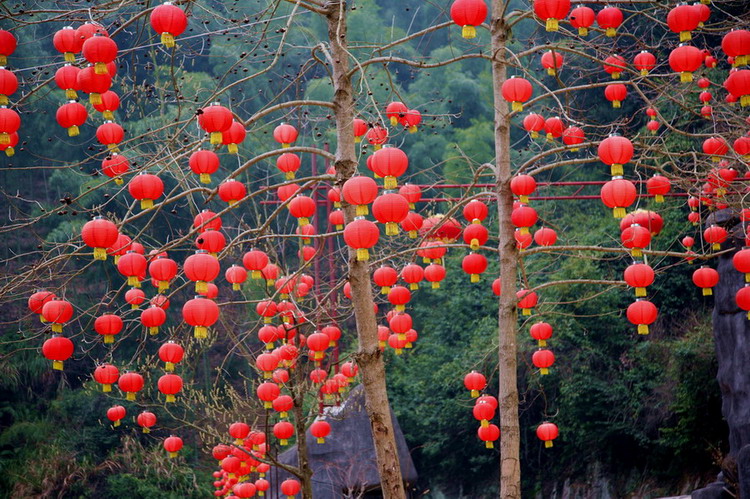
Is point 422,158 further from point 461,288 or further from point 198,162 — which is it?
point 198,162

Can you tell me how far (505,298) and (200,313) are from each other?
1850 mm

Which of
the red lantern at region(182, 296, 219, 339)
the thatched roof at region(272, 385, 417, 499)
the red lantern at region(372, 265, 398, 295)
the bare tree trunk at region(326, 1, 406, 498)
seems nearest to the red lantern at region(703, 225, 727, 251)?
the red lantern at region(372, 265, 398, 295)

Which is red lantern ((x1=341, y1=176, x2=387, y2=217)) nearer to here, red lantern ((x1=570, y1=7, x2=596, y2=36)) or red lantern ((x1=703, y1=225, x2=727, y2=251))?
red lantern ((x1=570, y1=7, x2=596, y2=36))

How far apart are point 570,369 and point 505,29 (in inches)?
247

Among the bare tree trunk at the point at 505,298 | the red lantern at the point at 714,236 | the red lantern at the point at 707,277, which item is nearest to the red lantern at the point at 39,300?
the bare tree trunk at the point at 505,298

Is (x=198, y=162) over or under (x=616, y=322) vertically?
over

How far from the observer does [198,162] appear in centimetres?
388

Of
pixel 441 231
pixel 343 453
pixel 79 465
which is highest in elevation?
pixel 441 231

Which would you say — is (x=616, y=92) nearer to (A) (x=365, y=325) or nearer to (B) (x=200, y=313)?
(A) (x=365, y=325)

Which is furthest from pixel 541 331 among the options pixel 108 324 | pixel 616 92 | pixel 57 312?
pixel 57 312

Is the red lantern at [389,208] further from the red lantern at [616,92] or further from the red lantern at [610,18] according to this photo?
the red lantern at [616,92]

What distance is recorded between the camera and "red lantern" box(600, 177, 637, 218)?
171 inches

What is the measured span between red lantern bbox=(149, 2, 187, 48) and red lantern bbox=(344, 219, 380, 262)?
3.71 feet

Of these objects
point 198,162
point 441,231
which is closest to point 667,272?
point 441,231
